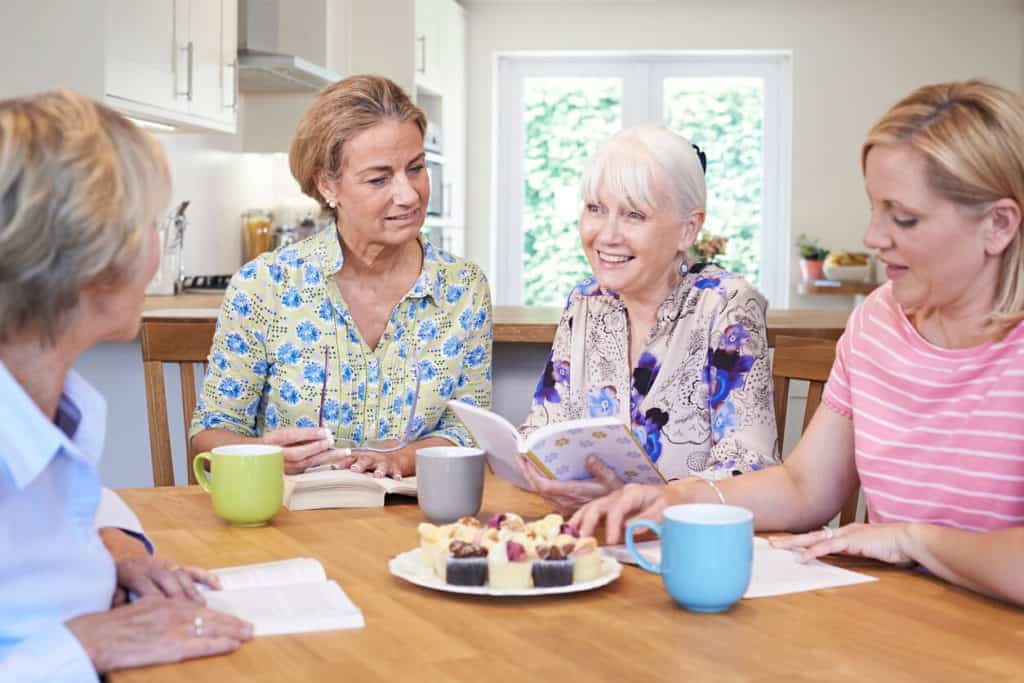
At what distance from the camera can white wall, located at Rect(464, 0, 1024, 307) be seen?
6.86 m

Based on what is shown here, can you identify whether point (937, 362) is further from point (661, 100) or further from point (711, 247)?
point (661, 100)

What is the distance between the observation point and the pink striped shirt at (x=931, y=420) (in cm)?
134

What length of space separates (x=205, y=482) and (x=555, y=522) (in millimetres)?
577

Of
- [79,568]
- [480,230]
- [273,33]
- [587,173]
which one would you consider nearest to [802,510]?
[587,173]

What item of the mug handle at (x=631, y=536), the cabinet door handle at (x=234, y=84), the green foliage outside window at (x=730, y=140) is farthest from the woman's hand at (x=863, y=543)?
the green foliage outside window at (x=730, y=140)

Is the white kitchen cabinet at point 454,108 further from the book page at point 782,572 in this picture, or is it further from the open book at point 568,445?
the book page at point 782,572

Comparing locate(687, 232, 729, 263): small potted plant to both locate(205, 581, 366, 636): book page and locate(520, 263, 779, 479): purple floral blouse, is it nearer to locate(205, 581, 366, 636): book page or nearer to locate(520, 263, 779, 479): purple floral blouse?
locate(520, 263, 779, 479): purple floral blouse

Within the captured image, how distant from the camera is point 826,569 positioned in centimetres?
128

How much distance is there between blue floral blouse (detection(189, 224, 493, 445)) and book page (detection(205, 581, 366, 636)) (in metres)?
0.90

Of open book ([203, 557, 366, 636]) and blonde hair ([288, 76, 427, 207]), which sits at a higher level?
blonde hair ([288, 76, 427, 207])

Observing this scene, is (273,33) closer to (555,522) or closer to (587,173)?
(587,173)

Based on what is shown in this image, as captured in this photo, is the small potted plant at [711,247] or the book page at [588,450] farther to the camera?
the small potted plant at [711,247]

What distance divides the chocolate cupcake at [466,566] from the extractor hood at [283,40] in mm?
3542

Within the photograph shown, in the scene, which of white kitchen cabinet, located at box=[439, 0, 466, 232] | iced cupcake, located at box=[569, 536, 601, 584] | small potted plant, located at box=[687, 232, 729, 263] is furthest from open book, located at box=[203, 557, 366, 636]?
white kitchen cabinet, located at box=[439, 0, 466, 232]
